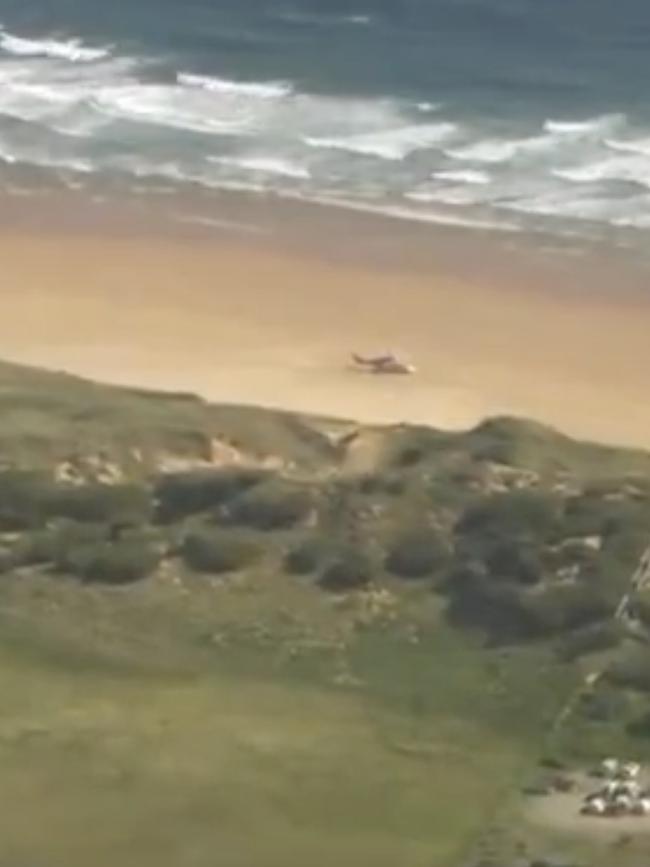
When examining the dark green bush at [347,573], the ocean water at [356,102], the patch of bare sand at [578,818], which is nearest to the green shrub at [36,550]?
the dark green bush at [347,573]

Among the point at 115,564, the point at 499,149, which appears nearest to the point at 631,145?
the point at 499,149

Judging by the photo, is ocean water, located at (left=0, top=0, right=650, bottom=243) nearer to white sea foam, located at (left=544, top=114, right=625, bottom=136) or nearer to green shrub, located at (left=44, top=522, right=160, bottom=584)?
white sea foam, located at (left=544, top=114, right=625, bottom=136)

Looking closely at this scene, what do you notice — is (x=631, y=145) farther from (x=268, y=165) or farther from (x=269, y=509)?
(x=269, y=509)

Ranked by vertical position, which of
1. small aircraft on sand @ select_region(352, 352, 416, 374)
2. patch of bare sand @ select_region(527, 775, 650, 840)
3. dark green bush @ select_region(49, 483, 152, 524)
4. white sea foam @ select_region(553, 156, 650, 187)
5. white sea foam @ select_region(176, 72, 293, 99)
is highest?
white sea foam @ select_region(176, 72, 293, 99)

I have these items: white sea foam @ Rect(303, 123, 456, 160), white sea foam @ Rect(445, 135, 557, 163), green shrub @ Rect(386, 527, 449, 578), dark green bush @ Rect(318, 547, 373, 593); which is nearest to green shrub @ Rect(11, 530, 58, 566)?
dark green bush @ Rect(318, 547, 373, 593)

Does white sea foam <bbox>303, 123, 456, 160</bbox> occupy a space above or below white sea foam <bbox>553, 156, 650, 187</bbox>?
above
